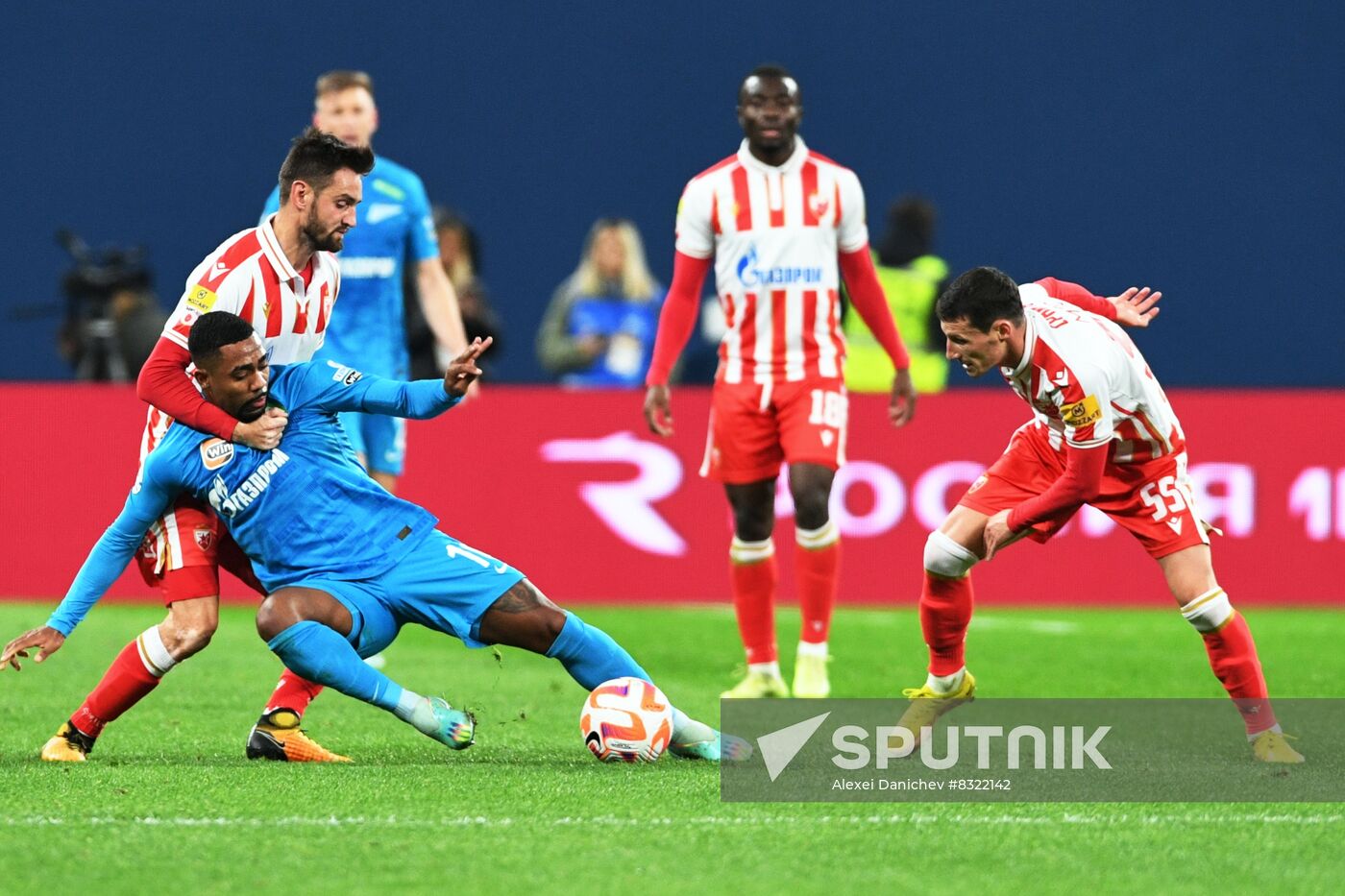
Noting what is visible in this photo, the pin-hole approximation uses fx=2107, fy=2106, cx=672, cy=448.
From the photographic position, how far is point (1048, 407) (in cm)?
577

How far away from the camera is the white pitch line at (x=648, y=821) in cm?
459

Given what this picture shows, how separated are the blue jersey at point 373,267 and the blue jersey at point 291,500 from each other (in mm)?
2517

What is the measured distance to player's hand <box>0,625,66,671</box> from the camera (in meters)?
5.27

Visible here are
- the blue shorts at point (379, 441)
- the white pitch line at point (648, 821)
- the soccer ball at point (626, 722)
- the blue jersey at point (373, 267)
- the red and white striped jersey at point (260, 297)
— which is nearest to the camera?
the white pitch line at point (648, 821)

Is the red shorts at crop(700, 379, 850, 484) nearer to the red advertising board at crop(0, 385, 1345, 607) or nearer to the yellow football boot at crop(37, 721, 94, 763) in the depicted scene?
the yellow football boot at crop(37, 721, 94, 763)

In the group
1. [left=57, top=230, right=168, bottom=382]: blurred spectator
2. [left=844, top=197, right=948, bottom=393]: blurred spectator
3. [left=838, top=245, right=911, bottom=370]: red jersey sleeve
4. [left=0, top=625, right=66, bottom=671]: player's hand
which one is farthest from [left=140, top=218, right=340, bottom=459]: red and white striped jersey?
[left=57, top=230, right=168, bottom=382]: blurred spectator

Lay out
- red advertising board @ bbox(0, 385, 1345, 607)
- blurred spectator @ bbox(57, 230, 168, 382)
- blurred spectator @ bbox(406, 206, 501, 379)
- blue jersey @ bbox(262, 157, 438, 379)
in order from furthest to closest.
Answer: blurred spectator @ bbox(57, 230, 168, 382) → blurred spectator @ bbox(406, 206, 501, 379) → red advertising board @ bbox(0, 385, 1345, 607) → blue jersey @ bbox(262, 157, 438, 379)

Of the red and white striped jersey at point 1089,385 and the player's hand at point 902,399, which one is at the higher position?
the red and white striped jersey at point 1089,385

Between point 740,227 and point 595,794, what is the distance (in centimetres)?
320

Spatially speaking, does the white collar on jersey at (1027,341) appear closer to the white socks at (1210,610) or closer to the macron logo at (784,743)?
the white socks at (1210,610)

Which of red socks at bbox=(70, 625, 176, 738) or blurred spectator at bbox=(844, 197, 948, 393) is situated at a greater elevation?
blurred spectator at bbox=(844, 197, 948, 393)

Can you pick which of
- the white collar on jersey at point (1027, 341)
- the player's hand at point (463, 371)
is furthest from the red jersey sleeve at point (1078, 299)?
the player's hand at point (463, 371)

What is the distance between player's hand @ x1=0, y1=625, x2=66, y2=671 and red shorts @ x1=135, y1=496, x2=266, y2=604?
15.1 inches

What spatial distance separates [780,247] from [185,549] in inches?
111
